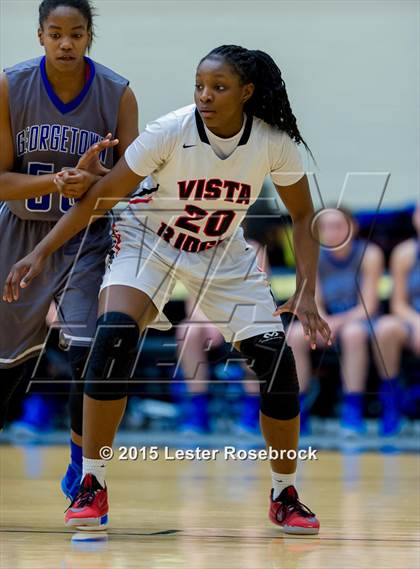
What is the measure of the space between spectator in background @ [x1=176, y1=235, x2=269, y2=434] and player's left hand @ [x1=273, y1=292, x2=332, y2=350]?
9.47 ft

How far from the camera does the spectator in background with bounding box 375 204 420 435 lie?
6.63m

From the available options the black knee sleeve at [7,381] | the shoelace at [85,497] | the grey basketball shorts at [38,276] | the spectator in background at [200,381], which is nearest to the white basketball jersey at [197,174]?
the grey basketball shorts at [38,276]

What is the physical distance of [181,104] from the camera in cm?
670

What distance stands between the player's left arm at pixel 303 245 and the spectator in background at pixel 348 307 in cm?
299

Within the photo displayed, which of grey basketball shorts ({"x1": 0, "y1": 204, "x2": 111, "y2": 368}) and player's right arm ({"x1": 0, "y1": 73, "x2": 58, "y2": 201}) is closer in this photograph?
player's right arm ({"x1": 0, "y1": 73, "x2": 58, "y2": 201})

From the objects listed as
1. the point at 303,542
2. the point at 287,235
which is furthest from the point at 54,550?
the point at 287,235

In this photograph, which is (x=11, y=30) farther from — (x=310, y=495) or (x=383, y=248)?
(x=310, y=495)

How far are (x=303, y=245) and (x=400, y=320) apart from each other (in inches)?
122

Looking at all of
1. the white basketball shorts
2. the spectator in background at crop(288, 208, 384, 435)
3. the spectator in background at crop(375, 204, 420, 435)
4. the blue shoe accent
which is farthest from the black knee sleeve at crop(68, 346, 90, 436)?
the spectator in background at crop(375, 204, 420, 435)

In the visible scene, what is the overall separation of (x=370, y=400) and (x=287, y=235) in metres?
1.24

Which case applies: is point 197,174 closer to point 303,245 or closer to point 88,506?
point 303,245

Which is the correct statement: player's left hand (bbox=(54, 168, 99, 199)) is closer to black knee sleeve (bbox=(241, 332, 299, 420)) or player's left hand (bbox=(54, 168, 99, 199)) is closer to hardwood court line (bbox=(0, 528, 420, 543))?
black knee sleeve (bbox=(241, 332, 299, 420))

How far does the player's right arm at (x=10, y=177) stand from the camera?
355cm

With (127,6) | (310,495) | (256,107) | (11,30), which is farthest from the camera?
(127,6)
